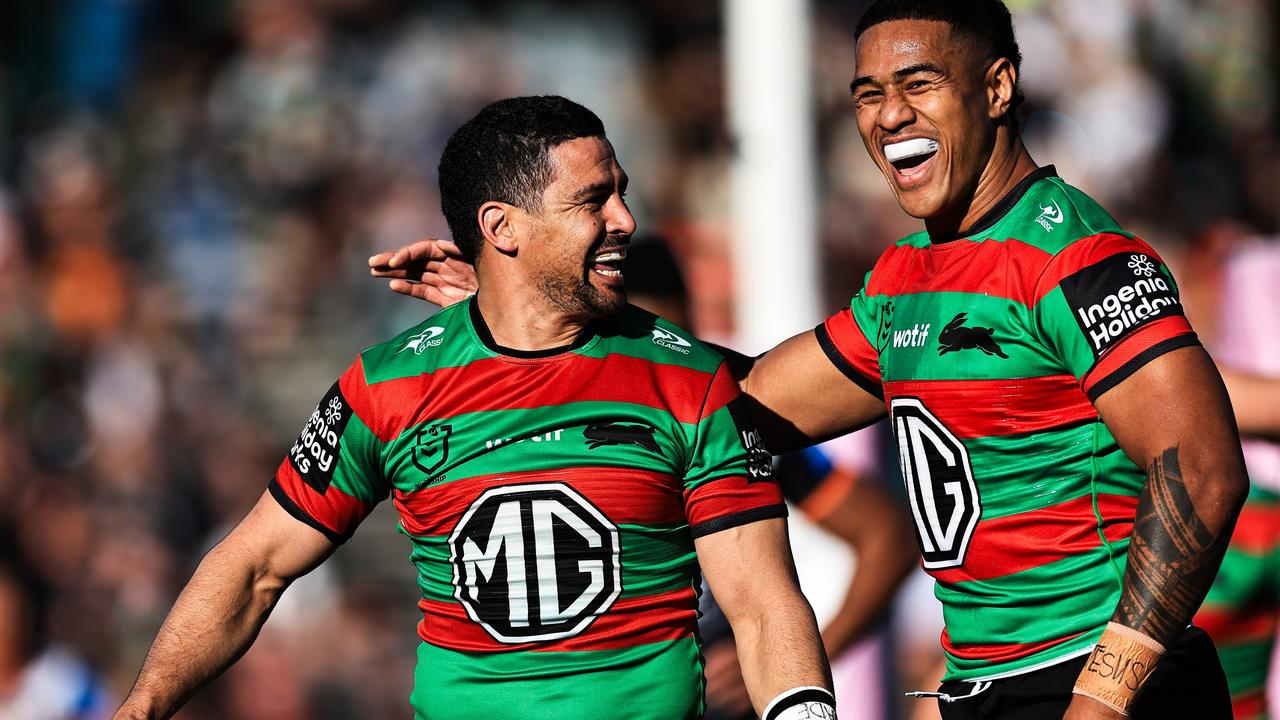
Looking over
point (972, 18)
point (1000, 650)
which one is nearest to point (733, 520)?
point (1000, 650)

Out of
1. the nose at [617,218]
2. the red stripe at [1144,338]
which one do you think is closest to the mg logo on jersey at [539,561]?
the nose at [617,218]

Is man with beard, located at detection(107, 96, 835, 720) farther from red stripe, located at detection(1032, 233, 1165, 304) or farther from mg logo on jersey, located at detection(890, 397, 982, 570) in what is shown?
red stripe, located at detection(1032, 233, 1165, 304)

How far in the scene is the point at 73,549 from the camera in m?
10.6

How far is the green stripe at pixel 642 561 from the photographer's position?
13.3 ft

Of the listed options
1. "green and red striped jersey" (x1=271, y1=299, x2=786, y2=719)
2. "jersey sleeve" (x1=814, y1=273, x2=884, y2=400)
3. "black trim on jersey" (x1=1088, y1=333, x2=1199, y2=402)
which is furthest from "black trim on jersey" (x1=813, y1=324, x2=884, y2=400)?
"black trim on jersey" (x1=1088, y1=333, x2=1199, y2=402)

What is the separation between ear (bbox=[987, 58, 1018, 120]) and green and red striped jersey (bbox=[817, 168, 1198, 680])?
0.18 metres

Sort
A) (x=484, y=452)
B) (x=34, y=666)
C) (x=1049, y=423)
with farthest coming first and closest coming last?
(x=34, y=666) → (x=484, y=452) → (x=1049, y=423)

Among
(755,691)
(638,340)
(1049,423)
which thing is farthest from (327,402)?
(1049,423)

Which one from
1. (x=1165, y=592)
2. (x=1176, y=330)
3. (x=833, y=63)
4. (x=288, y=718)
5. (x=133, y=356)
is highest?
(x=833, y=63)

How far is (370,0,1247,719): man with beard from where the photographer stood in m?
3.50

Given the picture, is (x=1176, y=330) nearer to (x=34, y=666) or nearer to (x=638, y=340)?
(x=638, y=340)

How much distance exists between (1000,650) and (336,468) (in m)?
1.70

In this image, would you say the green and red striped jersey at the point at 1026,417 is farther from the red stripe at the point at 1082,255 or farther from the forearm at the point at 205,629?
the forearm at the point at 205,629

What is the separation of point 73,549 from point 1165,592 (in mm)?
8522
